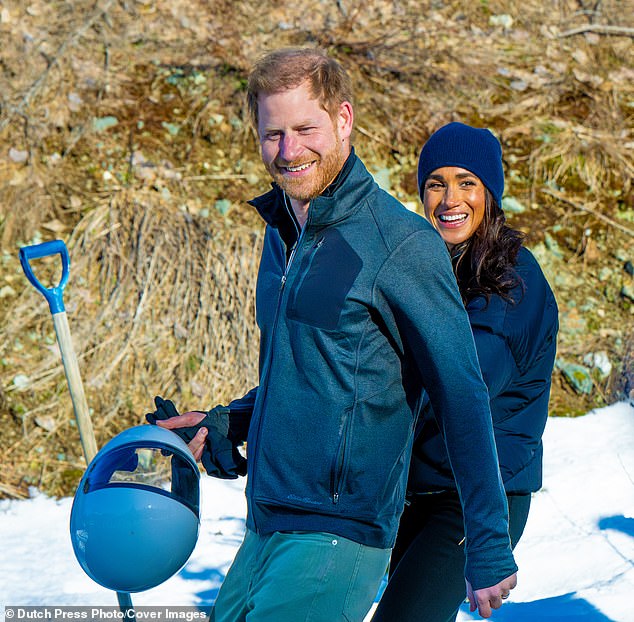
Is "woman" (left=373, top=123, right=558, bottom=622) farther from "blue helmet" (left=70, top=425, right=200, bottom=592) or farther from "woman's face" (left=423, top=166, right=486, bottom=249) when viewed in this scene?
"blue helmet" (left=70, top=425, right=200, bottom=592)

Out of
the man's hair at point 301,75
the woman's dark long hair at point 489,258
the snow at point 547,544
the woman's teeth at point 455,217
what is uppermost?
the man's hair at point 301,75

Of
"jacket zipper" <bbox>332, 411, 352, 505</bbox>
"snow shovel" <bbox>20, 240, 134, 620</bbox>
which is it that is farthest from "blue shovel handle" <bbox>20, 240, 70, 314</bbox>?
"jacket zipper" <bbox>332, 411, 352, 505</bbox>

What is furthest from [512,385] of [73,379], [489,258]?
[73,379]

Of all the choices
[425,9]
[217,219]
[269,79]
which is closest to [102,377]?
[217,219]

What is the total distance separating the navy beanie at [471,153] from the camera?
9.93ft

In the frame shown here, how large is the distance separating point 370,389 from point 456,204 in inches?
45.8

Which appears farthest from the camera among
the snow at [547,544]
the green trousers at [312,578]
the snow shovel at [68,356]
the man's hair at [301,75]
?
the snow at [547,544]

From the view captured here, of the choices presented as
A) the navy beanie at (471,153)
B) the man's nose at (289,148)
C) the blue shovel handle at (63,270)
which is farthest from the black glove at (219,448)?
the blue shovel handle at (63,270)

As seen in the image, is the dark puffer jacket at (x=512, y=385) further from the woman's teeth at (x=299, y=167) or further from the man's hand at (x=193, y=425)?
the woman's teeth at (x=299, y=167)

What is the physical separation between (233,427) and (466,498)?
81 centimetres

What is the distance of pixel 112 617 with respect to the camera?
400 centimetres

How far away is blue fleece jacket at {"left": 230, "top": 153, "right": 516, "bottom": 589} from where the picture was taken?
2.01 m

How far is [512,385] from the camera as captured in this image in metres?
2.64

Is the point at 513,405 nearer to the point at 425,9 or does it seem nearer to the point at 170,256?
the point at 170,256
